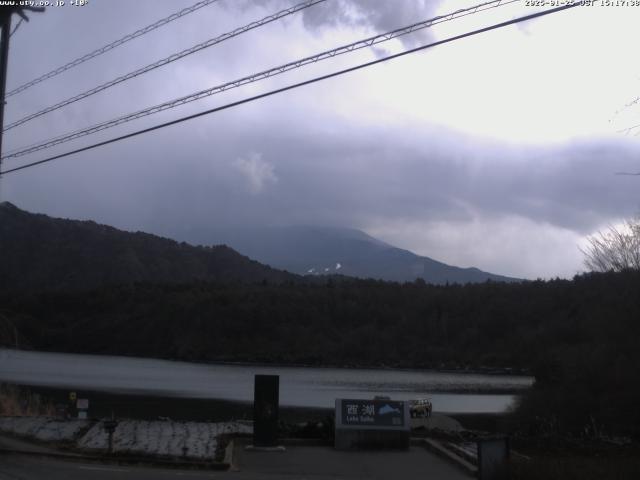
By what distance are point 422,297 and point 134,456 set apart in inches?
4767

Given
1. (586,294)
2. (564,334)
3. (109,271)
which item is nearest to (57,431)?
(586,294)

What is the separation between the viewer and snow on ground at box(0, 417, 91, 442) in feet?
66.0

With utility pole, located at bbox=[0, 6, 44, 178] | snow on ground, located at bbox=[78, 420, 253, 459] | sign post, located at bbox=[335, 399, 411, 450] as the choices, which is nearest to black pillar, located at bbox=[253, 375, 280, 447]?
snow on ground, located at bbox=[78, 420, 253, 459]

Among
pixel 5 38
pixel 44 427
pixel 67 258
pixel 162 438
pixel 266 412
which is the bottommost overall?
pixel 162 438

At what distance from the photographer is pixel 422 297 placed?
13688 centimetres

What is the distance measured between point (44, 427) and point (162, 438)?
10.7 feet

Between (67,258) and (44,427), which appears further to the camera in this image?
(67,258)

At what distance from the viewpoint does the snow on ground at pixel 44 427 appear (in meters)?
20.1

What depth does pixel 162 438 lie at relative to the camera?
20.7 meters

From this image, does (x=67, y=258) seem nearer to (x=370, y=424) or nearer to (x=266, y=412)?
(x=370, y=424)

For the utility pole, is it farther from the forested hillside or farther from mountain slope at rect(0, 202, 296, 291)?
mountain slope at rect(0, 202, 296, 291)

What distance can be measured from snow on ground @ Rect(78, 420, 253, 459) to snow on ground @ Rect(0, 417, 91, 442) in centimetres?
43

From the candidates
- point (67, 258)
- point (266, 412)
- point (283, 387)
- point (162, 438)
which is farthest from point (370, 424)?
point (67, 258)

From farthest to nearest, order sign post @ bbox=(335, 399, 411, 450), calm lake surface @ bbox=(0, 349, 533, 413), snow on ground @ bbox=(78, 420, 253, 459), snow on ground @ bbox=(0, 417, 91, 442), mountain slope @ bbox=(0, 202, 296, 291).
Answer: mountain slope @ bbox=(0, 202, 296, 291)
calm lake surface @ bbox=(0, 349, 533, 413)
sign post @ bbox=(335, 399, 411, 450)
snow on ground @ bbox=(0, 417, 91, 442)
snow on ground @ bbox=(78, 420, 253, 459)
